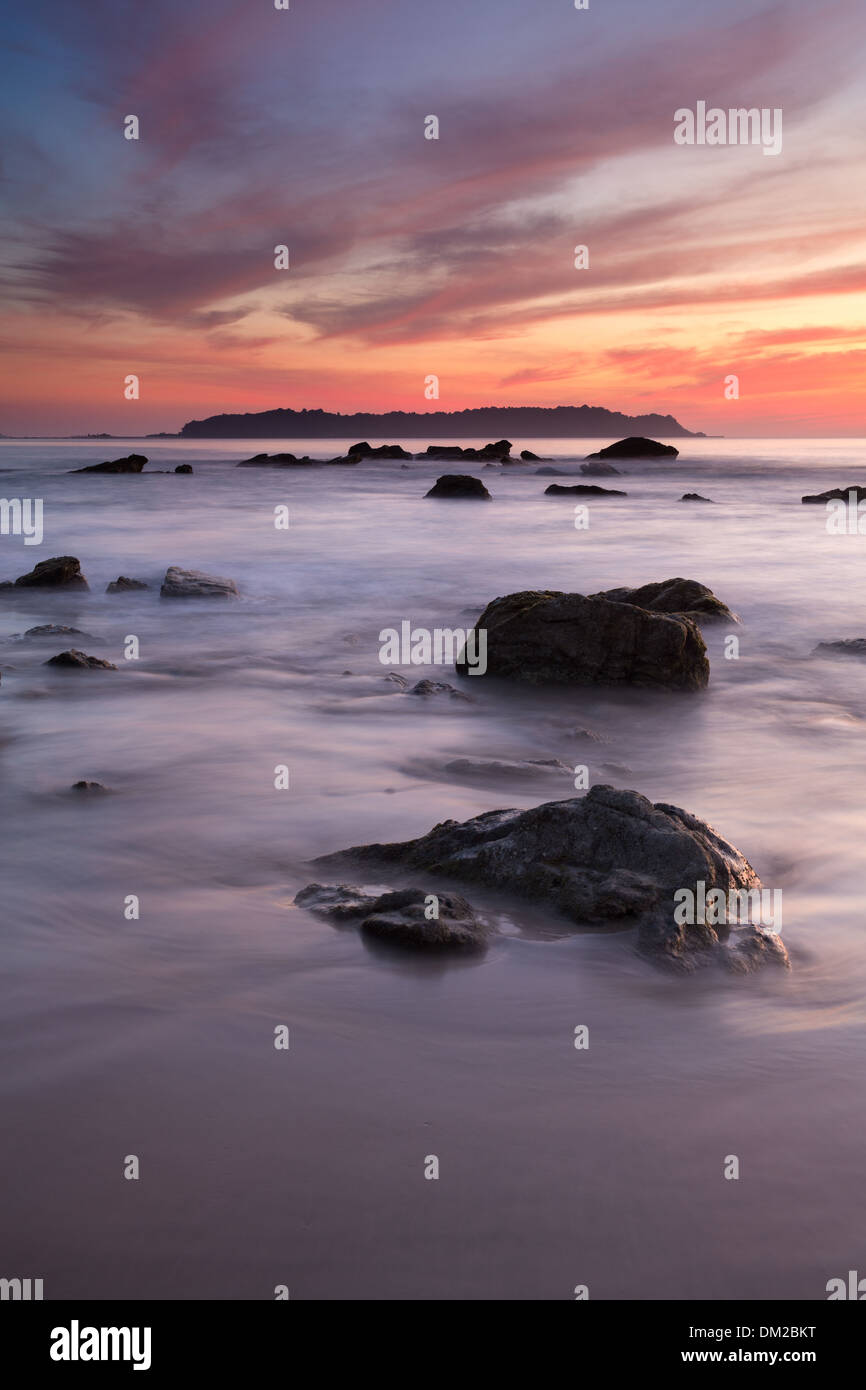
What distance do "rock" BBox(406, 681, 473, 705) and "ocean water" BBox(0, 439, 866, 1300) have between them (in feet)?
0.64

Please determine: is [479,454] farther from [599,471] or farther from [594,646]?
[594,646]

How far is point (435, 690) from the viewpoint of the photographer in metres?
8.95

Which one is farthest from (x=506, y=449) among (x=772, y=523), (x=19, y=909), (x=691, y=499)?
(x=19, y=909)

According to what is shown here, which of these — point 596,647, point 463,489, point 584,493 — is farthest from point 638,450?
point 596,647

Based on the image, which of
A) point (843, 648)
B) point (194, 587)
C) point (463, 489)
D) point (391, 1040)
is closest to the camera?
point (391, 1040)

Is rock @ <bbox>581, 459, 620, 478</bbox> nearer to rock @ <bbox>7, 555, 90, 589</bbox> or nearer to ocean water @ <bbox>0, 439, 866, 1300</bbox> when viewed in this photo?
rock @ <bbox>7, 555, 90, 589</bbox>

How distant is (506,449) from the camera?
75.9m

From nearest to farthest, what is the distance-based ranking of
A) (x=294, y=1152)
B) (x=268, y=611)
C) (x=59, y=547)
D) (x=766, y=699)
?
(x=294, y=1152)
(x=766, y=699)
(x=268, y=611)
(x=59, y=547)

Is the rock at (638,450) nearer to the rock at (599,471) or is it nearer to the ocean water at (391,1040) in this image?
the rock at (599,471)

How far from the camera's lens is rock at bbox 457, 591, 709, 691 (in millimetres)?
9188

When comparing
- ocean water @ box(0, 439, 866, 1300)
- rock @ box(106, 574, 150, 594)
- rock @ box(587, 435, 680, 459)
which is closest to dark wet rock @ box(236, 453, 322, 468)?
rock @ box(587, 435, 680, 459)

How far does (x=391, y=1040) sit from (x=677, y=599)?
982 centimetres
